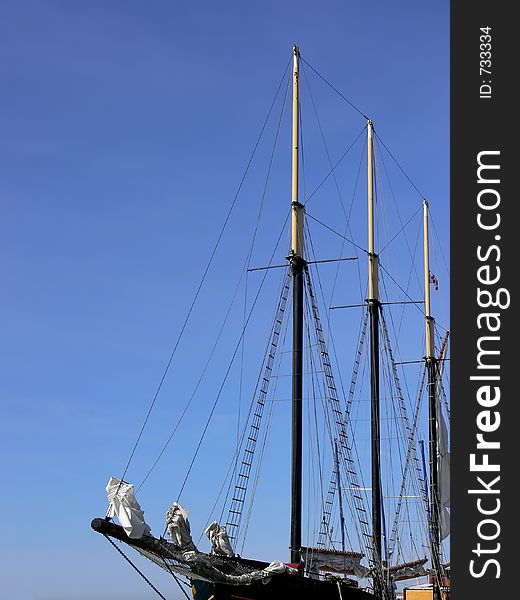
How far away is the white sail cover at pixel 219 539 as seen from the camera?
125ft

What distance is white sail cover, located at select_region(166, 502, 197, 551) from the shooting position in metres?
36.4

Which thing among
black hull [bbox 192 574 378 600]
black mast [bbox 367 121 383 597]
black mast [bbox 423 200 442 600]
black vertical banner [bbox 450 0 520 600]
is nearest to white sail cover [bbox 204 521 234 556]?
black hull [bbox 192 574 378 600]

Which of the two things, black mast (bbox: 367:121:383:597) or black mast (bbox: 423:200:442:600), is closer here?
black mast (bbox: 367:121:383:597)

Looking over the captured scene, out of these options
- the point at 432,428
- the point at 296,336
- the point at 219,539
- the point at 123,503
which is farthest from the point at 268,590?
the point at 432,428

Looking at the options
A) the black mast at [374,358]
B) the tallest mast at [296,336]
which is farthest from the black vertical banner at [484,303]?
the black mast at [374,358]

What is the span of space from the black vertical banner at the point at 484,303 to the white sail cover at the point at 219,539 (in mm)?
18137

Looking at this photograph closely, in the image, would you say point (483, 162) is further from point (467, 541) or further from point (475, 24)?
point (467, 541)

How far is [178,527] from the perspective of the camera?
3644 centimetres

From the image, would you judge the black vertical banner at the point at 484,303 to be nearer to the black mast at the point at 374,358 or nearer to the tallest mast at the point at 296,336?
the tallest mast at the point at 296,336

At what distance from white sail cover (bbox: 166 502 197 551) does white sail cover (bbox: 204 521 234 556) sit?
1655 millimetres

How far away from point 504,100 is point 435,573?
3865 cm

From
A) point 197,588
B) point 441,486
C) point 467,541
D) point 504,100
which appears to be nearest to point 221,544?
point 197,588

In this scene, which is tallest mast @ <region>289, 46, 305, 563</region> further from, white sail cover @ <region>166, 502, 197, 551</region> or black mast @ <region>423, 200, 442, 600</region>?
black mast @ <region>423, 200, 442, 600</region>

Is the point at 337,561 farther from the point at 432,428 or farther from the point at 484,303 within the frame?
the point at 484,303
